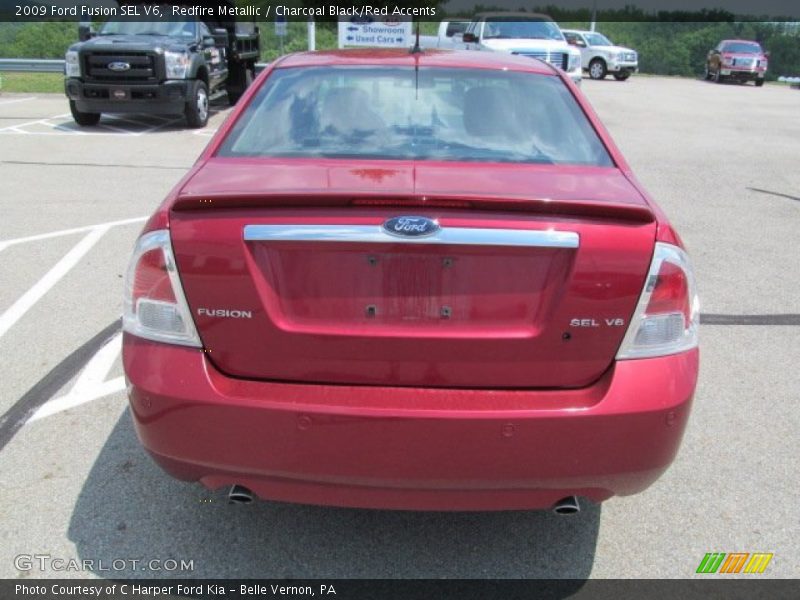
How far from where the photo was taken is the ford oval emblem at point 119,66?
1205cm

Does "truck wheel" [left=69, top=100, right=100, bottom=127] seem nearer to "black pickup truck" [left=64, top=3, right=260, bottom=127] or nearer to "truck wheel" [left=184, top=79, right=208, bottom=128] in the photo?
"black pickup truck" [left=64, top=3, right=260, bottom=127]

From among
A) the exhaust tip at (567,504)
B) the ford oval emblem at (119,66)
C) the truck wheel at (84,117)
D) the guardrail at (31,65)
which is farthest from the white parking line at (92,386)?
the guardrail at (31,65)

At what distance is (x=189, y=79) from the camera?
12633 mm

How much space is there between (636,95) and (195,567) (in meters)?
22.7

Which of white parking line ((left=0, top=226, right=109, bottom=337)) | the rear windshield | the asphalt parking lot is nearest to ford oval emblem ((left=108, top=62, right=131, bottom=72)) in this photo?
the asphalt parking lot

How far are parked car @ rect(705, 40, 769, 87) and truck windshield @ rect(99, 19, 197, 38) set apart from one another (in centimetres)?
2296

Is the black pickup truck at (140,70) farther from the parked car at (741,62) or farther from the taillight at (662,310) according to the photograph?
the parked car at (741,62)

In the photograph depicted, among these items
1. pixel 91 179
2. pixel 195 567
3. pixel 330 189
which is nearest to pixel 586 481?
pixel 330 189

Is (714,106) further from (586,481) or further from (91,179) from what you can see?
(586,481)

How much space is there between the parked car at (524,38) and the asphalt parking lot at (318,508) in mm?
11158

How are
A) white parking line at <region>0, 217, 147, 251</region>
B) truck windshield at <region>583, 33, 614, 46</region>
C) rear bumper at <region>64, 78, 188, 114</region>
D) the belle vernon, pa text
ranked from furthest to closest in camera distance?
truck windshield at <region>583, 33, 614, 46</region> → rear bumper at <region>64, 78, 188, 114</region> → white parking line at <region>0, 217, 147, 251</region> → the belle vernon, pa text

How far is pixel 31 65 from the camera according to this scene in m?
21.5

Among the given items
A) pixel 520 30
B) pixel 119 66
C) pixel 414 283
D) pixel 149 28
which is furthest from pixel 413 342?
pixel 520 30

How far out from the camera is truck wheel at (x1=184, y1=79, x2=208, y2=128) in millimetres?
12781
